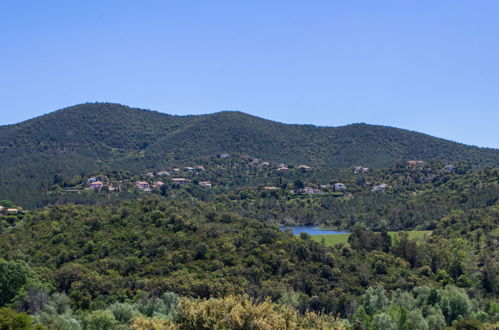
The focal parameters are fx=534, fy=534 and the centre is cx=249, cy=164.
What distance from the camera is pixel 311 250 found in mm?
55625

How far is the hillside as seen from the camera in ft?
520

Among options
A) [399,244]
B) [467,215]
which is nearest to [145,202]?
[399,244]

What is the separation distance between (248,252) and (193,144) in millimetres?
130136

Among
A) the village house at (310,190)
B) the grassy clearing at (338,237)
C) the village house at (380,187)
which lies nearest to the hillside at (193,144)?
the village house at (380,187)

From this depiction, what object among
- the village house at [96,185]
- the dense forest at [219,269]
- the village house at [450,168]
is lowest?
the dense forest at [219,269]

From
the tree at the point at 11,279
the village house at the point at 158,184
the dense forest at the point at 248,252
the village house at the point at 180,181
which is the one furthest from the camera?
the village house at the point at 180,181

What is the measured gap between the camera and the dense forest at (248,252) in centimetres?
3766

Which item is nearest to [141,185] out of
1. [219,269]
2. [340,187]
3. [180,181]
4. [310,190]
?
[180,181]

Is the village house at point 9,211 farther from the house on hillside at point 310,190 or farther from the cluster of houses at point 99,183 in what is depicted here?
the house on hillside at point 310,190

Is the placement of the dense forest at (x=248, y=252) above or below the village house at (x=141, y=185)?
below

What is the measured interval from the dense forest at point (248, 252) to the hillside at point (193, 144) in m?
18.2

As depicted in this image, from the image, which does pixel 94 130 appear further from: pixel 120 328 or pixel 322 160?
pixel 120 328

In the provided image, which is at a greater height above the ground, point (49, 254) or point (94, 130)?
point (94, 130)

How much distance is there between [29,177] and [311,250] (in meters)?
90.7
